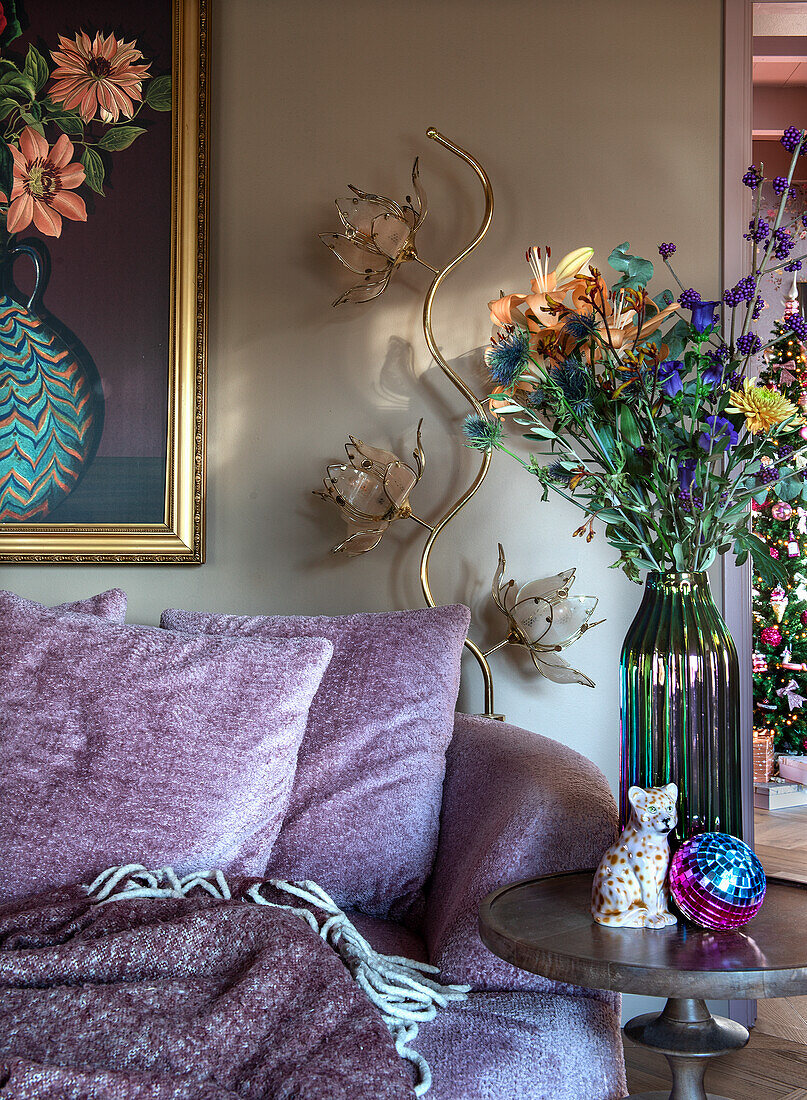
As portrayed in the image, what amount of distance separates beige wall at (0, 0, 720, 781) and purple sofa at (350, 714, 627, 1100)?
659 mm

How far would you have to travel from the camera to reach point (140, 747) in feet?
4.17

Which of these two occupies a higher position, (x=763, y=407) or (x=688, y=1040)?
(x=763, y=407)

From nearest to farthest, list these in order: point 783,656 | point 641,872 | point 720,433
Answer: point 641,872 < point 720,433 < point 783,656

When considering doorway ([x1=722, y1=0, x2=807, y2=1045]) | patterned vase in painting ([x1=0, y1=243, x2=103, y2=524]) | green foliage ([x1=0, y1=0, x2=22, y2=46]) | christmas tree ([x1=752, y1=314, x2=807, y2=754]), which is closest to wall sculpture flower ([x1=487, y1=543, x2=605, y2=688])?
doorway ([x1=722, y1=0, x2=807, y2=1045])

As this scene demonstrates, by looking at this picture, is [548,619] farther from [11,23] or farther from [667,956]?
[11,23]

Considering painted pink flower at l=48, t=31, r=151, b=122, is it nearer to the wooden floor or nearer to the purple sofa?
the purple sofa

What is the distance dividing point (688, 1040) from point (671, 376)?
0.78 meters

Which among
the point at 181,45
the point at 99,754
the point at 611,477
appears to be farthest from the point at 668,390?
the point at 181,45

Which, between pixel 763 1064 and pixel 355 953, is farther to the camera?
pixel 763 1064

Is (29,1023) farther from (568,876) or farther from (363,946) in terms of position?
(568,876)

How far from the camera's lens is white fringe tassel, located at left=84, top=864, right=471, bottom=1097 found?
3.07ft

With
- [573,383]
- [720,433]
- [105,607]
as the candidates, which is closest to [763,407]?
[720,433]

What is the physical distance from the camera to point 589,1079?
95cm

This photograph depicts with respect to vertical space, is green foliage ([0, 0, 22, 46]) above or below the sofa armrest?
above
